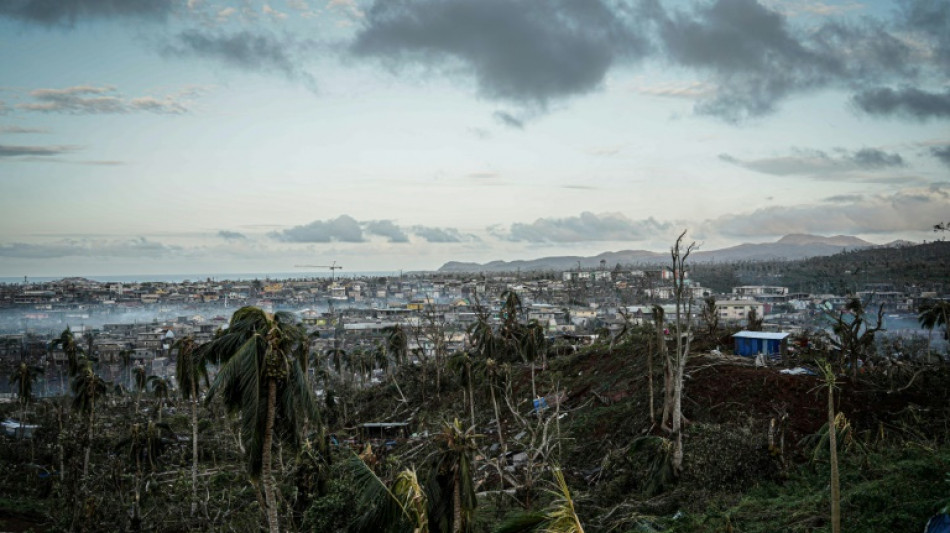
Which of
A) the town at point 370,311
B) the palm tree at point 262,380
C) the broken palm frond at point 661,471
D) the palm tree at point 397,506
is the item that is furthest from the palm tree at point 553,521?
the town at point 370,311

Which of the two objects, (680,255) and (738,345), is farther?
(738,345)

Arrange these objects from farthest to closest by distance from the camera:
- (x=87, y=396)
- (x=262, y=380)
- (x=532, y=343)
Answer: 1. (x=532, y=343)
2. (x=87, y=396)
3. (x=262, y=380)

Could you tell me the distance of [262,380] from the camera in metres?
8.77

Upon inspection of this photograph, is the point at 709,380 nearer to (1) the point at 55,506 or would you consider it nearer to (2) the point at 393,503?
(2) the point at 393,503

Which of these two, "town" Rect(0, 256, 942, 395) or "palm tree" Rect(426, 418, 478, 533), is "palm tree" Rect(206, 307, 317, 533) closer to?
"palm tree" Rect(426, 418, 478, 533)

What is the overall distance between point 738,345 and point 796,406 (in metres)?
7.57

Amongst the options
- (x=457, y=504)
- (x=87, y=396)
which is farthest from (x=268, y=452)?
(x=87, y=396)

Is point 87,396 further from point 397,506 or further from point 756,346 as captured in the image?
point 756,346

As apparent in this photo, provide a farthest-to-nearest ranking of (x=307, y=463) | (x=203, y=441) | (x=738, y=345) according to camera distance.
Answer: (x=203, y=441) → (x=738, y=345) → (x=307, y=463)

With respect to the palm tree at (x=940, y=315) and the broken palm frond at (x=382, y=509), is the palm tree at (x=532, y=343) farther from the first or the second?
the broken palm frond at (x=382, y=509)

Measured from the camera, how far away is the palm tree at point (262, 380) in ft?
28.3

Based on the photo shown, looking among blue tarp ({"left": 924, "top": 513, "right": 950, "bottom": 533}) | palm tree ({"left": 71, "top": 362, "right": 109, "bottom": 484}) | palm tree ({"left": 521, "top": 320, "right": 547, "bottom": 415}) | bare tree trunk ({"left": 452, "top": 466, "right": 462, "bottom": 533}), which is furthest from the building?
palm tree ({"left": 71, "top": 362, "right": 109, "bottom": 484})

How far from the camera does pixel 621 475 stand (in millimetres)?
16250

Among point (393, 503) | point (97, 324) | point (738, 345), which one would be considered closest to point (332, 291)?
point (97, 324)
